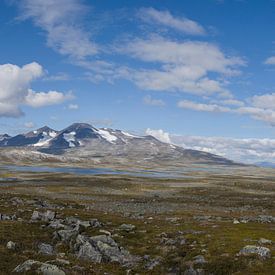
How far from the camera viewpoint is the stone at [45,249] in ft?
117

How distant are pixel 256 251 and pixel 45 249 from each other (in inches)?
723

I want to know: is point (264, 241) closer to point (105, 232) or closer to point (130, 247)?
point (130, 247)

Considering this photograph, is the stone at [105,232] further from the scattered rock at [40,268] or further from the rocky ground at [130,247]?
the scattered rock at [40,268]

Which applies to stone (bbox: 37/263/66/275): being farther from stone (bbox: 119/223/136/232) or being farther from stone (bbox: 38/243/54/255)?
stone (bbox: 119/223/136/232)

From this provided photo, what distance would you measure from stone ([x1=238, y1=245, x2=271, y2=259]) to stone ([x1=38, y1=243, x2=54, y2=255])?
16.4m

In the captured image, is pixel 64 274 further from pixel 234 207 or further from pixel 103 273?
pixel 234 207

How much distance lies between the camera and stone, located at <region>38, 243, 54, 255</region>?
1404 inches

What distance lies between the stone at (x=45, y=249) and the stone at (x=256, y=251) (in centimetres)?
1641

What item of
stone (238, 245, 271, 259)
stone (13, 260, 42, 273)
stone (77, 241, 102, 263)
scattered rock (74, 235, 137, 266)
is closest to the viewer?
stone (13, 260, 42, 273)

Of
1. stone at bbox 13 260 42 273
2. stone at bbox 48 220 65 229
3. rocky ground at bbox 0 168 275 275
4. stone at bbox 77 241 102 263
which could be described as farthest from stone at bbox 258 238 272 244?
stone at bbox 48 220 65 229

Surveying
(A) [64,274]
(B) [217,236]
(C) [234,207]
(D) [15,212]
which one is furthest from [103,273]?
(C) [234,207]

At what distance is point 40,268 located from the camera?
2673 cm

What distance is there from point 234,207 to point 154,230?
45847mm

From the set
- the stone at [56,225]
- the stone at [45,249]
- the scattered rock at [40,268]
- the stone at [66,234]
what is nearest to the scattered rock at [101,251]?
the stone at [45,249]
